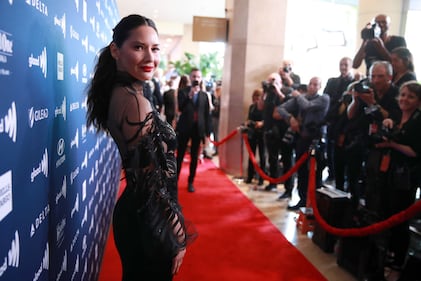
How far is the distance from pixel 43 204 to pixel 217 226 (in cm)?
311

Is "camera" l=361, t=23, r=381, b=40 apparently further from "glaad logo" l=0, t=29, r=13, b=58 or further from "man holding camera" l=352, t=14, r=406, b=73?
"glaad logo" l=0, t=29, r=13, b=58

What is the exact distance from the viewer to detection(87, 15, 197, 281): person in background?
1.36 m

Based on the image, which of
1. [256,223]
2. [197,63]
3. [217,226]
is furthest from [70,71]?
[197,63]

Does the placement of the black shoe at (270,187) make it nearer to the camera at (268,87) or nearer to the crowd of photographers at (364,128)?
the crowd of photographers at (364,128)

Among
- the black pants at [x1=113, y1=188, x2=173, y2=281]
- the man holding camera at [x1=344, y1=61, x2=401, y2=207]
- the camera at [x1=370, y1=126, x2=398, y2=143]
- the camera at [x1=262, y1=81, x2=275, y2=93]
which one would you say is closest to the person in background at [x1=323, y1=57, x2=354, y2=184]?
the man holding camera at [x1=344, y1=61, x2=401, y2=207]

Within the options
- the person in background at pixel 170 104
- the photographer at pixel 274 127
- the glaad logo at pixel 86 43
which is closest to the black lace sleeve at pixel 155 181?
the glaad logo at pixel 86 43

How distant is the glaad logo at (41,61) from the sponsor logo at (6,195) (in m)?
0.34

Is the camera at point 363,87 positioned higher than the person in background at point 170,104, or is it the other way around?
the camera at point 363,87

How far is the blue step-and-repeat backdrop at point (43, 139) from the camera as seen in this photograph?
0.89 m

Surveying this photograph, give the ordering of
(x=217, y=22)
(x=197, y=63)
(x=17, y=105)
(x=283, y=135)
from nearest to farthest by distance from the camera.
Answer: (x=17, y=105) < (x=283, y=135) < (x=217, y=22) < (x=197, y=63)

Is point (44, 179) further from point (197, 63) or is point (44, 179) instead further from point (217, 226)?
point (197, 63)

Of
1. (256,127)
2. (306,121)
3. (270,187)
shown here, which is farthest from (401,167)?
(256,127)

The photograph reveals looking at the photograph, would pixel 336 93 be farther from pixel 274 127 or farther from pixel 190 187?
pixel 190 187

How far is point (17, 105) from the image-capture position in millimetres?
938
